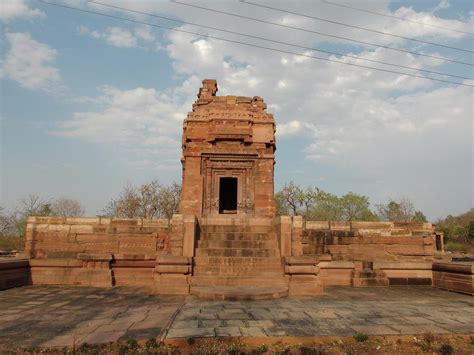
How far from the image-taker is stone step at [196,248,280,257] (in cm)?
917

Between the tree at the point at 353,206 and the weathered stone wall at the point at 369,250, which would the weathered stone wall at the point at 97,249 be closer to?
the weathered stone wall at the point at 369,250

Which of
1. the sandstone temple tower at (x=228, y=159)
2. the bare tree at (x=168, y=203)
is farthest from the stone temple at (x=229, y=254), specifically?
the bare tree at (x=168, y=203)

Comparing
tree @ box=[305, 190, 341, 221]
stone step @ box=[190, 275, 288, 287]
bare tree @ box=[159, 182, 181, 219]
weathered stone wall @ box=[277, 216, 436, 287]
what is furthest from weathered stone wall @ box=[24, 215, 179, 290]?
tree @ box=[305, 190, 341, 221]

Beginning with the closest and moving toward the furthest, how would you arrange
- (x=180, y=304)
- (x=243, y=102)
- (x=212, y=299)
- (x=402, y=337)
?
(x=402, y=337), (x=180, y=304), (x=212, y=299), (x=243, y=102)

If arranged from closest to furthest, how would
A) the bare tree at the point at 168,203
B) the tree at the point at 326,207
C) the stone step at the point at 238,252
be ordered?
the stone step at the point at 238,252, the bare tree at the point at 168,203, the tree at the point at 326,207

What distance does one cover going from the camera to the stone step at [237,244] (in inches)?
376

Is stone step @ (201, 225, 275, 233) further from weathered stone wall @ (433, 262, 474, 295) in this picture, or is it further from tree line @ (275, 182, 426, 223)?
tree line @ (275, 182, 426, 223)

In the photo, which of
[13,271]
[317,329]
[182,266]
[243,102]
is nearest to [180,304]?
[182,266]

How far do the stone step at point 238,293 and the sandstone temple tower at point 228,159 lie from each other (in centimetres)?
566

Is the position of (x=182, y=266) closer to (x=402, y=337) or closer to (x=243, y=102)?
(x=402, y=337)

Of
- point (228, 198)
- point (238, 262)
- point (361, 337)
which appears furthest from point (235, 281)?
point (228, 198)

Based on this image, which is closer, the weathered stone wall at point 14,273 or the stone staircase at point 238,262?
the stone staircase at point 238,262

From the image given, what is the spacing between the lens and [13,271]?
8.84 m

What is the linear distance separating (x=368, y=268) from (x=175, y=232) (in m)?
5.87
